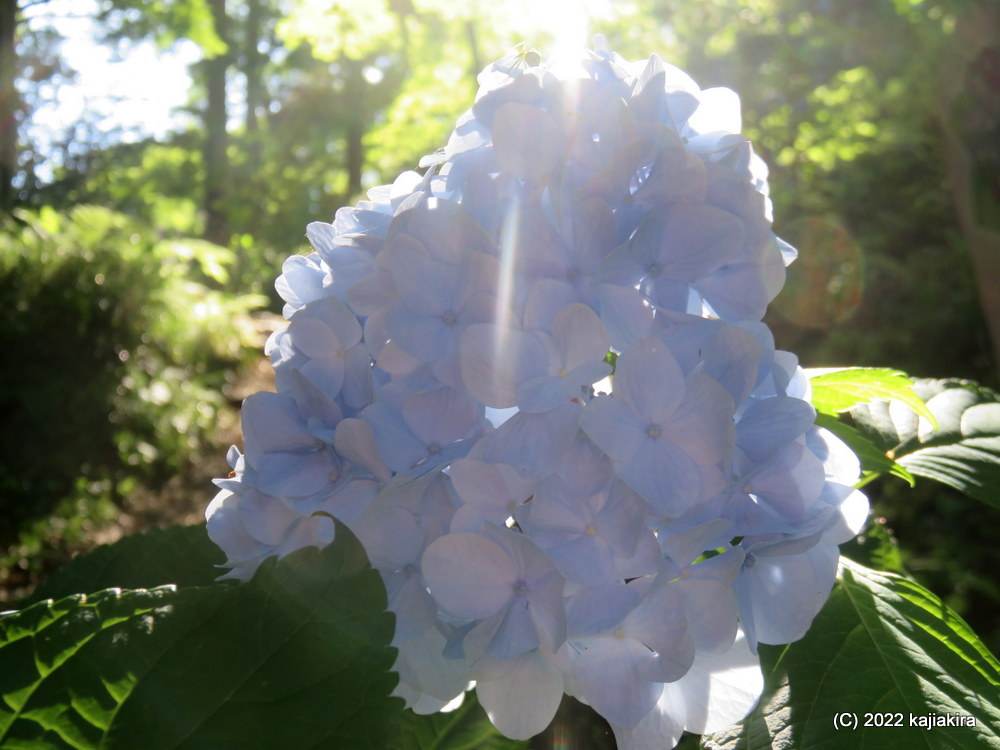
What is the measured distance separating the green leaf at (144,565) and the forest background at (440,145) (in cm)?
277

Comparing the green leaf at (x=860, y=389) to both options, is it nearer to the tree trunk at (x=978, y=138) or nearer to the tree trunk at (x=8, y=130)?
the tree trunk at (x=978, y=138)

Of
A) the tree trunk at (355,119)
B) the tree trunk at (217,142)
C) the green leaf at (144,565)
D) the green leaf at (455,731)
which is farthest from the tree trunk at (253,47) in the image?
the green leaf at (455,731)

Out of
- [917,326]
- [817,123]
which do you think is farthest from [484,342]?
[817,123]

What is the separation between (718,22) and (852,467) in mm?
7790

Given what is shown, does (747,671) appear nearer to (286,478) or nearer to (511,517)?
(511,517)

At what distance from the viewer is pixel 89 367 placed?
176 inches

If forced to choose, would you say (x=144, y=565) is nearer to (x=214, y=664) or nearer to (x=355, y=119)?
(x=214, y=664)

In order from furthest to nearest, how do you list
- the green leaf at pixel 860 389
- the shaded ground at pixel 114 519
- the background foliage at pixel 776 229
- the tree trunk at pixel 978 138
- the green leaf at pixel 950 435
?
the background foliage at pixel 776 229 < the tree trunk at pixel 978 138 < the shaded ground at pixel 114 519 < the green leaf at pixel 950 435 < the green leaf at pixel 860 389

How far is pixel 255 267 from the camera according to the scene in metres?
9.74

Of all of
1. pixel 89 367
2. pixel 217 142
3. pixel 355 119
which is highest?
pixel 89 367

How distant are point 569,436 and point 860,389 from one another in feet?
1.44

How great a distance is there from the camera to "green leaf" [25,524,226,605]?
2.71ft

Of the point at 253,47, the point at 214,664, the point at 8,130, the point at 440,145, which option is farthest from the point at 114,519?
the point at 253,47

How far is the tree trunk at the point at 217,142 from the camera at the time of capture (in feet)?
34.9
